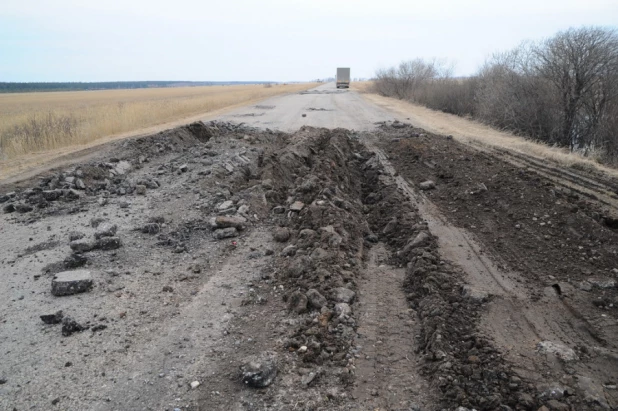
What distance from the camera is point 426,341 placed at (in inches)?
144

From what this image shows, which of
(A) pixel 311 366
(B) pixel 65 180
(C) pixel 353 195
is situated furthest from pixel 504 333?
(B) pixel 65 180

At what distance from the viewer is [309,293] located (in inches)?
172

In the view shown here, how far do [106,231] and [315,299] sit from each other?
11.5 ft

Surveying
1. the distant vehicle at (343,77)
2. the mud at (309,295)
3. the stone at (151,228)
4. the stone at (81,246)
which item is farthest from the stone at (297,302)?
the distant vehicle at (343,77)

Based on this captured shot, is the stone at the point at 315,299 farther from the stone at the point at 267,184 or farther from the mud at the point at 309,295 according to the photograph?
the stone at the point at 267,184

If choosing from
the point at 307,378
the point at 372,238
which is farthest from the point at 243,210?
the point at 307,378

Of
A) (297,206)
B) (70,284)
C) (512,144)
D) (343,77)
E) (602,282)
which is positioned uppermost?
(343,77)

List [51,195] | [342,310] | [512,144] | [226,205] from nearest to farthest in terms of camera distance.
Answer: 1. [342,310]
2. [226,205]
3. [51,195]
4. [512,144]

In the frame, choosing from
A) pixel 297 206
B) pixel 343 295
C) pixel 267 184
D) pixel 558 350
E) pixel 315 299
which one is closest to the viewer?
pixel 558 350

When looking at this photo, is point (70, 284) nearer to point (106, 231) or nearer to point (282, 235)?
point (106, 231)

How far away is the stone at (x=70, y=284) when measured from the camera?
4660 mm

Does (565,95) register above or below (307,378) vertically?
above

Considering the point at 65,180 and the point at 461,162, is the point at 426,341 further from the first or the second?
the point at 65,180

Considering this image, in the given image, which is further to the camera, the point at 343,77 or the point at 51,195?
the point at 343,77
